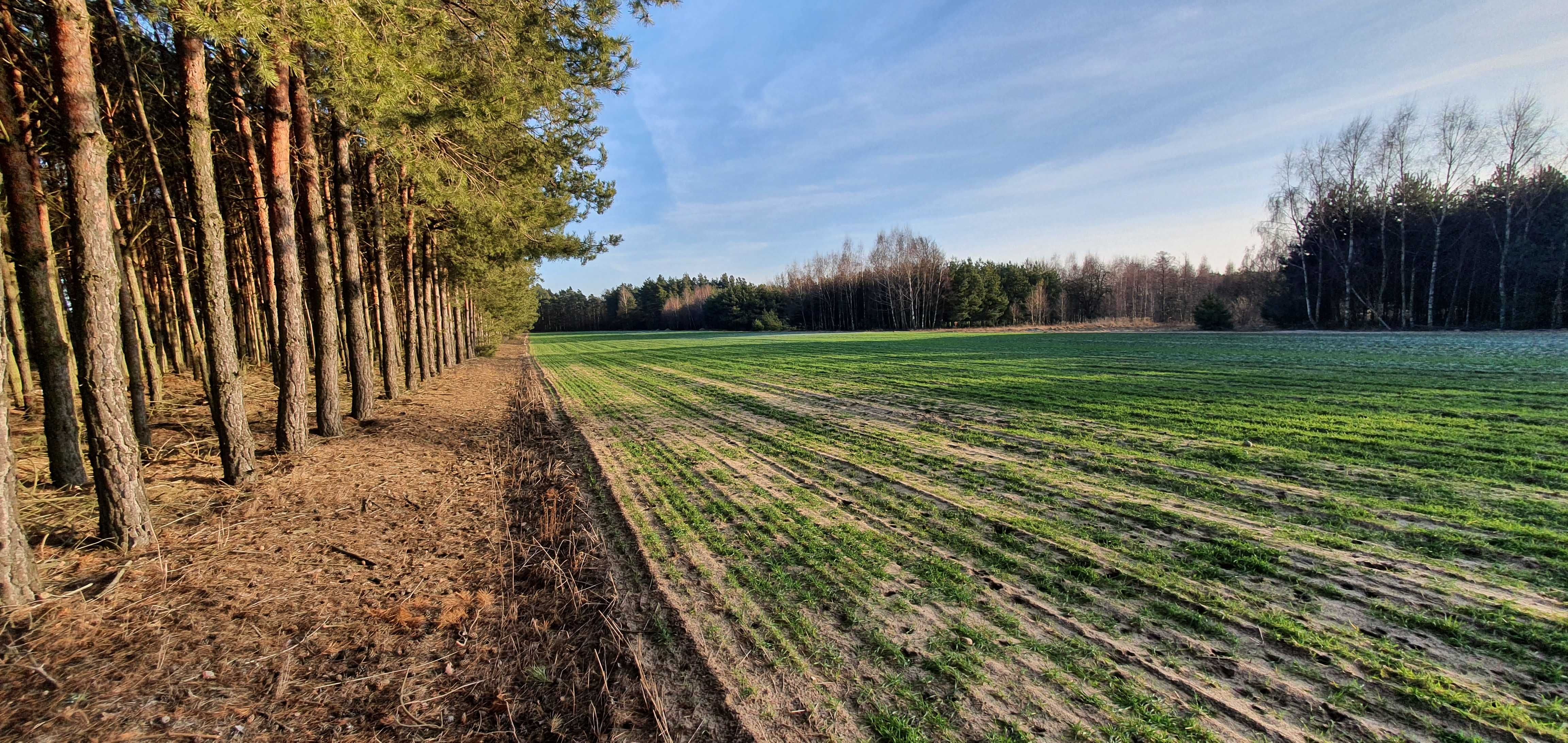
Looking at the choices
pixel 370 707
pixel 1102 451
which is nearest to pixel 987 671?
pixel 370 707

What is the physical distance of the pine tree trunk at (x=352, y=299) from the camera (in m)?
9.70

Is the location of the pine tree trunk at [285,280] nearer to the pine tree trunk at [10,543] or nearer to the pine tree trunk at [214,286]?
the pine tree trunk at [214,286]

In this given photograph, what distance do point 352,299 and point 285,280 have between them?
122 inches

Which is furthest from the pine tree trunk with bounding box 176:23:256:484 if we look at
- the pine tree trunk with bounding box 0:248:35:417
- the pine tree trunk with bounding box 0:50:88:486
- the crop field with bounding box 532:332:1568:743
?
the pine tree trunk with bounding box 0:248:35:417

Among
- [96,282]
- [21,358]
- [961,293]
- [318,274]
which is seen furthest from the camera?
[961,293]

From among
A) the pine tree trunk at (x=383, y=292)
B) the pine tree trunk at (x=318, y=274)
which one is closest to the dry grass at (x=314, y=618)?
the pine tree trunk at (x=318, y=274)

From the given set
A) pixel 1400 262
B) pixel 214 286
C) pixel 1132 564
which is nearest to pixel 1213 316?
pixel 1400 262

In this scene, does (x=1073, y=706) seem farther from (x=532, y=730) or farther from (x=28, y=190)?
(x=28, y=190)

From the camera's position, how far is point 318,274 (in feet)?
27.1

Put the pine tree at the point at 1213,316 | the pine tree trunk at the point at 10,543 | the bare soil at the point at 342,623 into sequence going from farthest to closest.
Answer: the pine tree at the point at 1213,316
the pine tree trunk at the point at 10,543
the bare soil at the point at 342,623

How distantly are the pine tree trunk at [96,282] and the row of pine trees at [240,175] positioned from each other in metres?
0.01

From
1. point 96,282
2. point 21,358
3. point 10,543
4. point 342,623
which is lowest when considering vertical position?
point 342,623

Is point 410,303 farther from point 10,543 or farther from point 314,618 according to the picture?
point 314,618

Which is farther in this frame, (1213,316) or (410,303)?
(1213,316)
